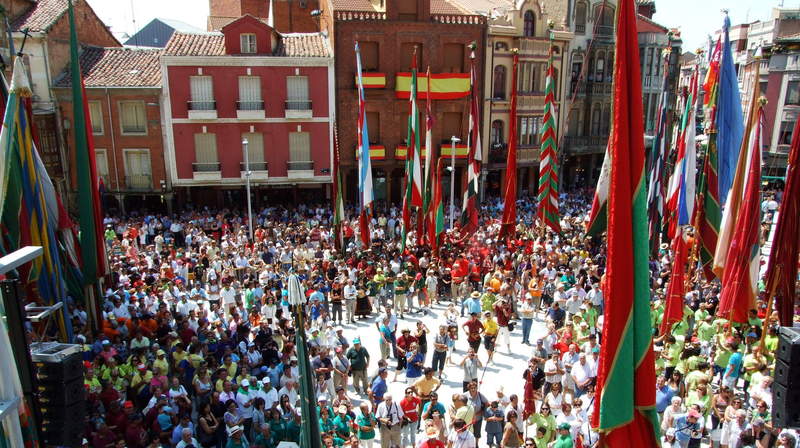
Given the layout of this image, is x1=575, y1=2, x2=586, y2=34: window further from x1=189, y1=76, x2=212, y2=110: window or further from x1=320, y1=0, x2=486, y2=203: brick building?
x1=189, y1=76, x2=212, y2=110: window

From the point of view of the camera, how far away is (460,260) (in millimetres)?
18578

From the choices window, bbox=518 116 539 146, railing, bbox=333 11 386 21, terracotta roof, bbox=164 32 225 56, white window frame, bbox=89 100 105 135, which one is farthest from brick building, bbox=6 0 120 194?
window, bbox=518 116 539 146

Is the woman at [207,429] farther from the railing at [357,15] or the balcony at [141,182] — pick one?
the railing at [357,15]

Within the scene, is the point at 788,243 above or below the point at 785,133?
below

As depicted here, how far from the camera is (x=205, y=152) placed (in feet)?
97.9

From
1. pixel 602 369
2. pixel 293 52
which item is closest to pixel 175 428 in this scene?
pixel 602 369

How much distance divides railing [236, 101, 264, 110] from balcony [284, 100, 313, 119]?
122cm

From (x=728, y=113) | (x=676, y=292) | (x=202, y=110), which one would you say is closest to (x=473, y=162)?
(x=728, y=113)

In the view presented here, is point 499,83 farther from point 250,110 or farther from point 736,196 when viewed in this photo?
point 736,196

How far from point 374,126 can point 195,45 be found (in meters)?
9.65

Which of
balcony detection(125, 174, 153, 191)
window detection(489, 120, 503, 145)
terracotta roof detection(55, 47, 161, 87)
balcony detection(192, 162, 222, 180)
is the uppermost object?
terracotta roof detection(55, 47, 161, 87)

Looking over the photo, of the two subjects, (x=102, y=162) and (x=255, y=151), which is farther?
(x=255, y=151)

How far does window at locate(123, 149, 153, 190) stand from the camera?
96.3 ft

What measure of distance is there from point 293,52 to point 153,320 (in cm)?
1918
